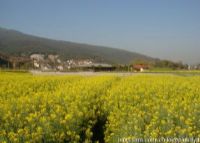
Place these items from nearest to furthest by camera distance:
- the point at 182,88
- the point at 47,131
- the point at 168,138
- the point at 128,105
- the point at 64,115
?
the point at 168,138
the point at 47,131
the point at 64,115
the point at 128,105
the point at 182,88

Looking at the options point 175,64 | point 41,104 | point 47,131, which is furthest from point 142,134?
point 175,64

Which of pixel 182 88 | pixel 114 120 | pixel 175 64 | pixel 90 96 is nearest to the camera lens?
pixel 114 120

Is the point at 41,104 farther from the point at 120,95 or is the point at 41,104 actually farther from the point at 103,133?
the point at 120,95

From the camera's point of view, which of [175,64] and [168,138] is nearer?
[168,138]

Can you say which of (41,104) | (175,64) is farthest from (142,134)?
(175,64)

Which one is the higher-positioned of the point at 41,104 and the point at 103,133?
the point at 41,104

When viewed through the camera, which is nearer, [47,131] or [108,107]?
[47,131]

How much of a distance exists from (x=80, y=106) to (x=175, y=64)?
378ft

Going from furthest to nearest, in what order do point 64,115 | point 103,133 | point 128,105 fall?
point 128,105, point 103,133, point 64,115

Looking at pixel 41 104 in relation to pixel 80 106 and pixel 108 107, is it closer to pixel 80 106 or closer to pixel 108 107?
pixel 80 106

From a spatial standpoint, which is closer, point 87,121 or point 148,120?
point 148,120

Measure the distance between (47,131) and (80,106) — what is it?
291cm

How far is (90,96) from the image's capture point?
43.0 feet

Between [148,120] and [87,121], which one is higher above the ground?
[148,120]
